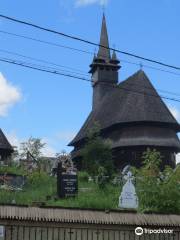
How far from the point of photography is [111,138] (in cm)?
4300

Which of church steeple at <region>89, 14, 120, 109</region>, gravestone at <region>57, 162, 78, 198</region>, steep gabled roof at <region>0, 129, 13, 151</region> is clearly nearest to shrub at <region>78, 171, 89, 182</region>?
gravestone at <region>57, 162, 78, 198</region>

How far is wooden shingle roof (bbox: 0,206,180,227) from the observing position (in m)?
18.3

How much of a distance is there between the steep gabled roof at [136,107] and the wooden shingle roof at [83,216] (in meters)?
19.9

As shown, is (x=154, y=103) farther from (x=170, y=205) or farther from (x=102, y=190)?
(x=170, y=205)

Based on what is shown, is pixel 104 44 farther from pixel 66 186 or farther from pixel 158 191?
pixel 158 191

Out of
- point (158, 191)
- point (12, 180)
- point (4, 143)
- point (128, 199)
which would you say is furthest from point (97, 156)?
point (158, 191)

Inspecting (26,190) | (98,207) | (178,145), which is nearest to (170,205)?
(98,207)

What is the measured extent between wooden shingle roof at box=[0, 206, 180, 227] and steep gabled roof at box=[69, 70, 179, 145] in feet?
65.2

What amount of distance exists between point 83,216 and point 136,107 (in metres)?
24.8

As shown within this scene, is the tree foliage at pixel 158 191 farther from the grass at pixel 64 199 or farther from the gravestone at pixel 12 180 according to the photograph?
the gravestone at pixel 12 180

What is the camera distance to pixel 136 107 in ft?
141

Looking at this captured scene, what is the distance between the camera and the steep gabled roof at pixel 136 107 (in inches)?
1658

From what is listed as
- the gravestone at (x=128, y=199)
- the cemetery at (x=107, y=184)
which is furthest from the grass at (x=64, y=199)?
the gravestone at (x=128, y=199)

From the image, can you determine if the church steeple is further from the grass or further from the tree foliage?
the tree foliage
